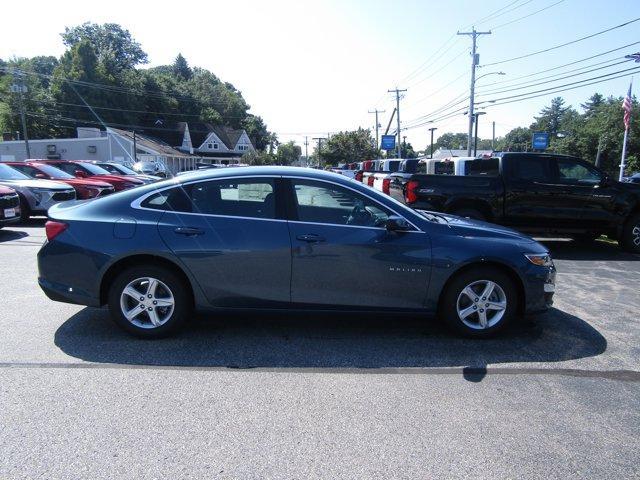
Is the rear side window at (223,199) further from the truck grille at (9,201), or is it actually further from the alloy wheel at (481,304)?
the truck grille at (9,201)

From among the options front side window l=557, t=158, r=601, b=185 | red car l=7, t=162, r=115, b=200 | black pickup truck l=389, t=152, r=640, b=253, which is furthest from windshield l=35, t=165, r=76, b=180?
front side window l=557, t=158, r=601, b=185

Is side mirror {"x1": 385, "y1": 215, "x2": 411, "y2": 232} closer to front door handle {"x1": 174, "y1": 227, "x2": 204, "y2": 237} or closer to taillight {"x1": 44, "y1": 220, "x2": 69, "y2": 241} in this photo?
front door handle {"x1": 174, "y1": 227, "x2": 204, "y2": 237}

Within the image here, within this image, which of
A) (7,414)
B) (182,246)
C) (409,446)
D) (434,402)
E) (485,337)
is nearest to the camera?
(409,446)

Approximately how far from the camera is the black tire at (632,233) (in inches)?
381

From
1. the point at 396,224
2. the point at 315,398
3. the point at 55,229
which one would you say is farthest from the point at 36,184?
the point at 315,398

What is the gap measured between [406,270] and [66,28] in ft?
360

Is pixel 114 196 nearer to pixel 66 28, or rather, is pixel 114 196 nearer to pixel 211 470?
pixel 211 470

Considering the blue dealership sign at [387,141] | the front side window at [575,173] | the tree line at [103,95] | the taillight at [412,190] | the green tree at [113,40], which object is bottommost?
the taillight at [412,190]

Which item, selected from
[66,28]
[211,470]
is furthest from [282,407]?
[66,28]

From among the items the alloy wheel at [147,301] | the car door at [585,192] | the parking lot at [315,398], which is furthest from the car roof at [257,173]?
the car door at [585,192]

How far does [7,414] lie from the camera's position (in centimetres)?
321

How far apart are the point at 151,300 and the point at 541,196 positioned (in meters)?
7.81

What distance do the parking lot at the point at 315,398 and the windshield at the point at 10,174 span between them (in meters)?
8.62

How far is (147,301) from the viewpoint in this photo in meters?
4.47
